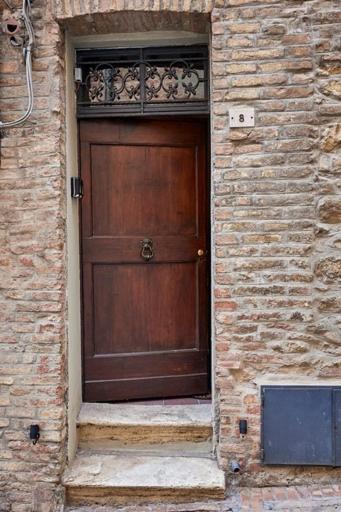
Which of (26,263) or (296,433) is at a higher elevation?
(26,263)

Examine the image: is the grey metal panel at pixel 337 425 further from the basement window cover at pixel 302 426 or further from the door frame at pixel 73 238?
the door frame at pixel 73 238

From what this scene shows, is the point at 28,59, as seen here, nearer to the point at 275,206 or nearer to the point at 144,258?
the point at 144,258

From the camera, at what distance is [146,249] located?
3.03m

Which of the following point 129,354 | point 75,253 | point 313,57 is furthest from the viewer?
point 129,354

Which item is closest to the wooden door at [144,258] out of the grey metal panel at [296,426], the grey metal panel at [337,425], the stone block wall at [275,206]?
the stone block wall at [275,206]

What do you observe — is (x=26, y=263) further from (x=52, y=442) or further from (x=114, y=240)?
(x=52, y=442)

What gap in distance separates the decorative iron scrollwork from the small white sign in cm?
37

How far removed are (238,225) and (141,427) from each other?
4.80 feet

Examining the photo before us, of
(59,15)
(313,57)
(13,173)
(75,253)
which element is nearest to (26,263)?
(75,253)

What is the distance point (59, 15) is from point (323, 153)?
1.76 metres

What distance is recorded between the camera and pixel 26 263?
257 centimetres

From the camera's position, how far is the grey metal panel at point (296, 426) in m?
2.55

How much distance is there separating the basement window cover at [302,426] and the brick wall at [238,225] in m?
0.08

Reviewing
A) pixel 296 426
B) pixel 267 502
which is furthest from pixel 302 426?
pixel 267 502
